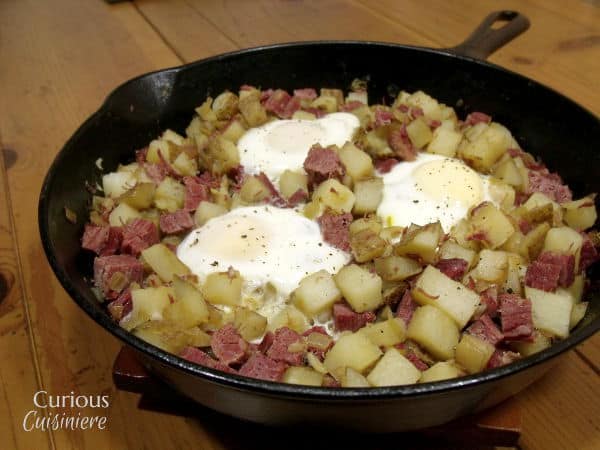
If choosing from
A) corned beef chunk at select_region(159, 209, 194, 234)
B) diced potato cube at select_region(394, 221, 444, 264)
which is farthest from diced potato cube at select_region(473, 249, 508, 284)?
corned beef chunk at select_region(159, 209, 194, 234)

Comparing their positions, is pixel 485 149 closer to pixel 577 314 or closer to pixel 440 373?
pixel 577 314

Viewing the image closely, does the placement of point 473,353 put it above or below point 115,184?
above

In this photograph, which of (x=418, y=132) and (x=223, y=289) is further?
(x=418, y=132)

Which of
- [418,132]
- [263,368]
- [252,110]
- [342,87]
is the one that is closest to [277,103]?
[252,110]

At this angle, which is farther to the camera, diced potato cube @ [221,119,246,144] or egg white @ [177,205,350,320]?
diced potato cube @ [221,119,246,144]

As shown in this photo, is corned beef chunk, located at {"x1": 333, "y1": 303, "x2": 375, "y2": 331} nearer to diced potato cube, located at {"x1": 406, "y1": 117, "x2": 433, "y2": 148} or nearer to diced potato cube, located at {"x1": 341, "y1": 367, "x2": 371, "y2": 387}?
diced potato cube, located at {"x1": 341, "y1": 367, "x2": 371, "y2": 387}

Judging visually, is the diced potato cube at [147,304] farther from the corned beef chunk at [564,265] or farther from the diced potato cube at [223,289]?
the corned beef chunk at [564,265]

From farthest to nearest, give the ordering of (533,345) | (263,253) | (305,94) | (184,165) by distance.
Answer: (305,94) < (184,165) < (263,253) < (533,345)
